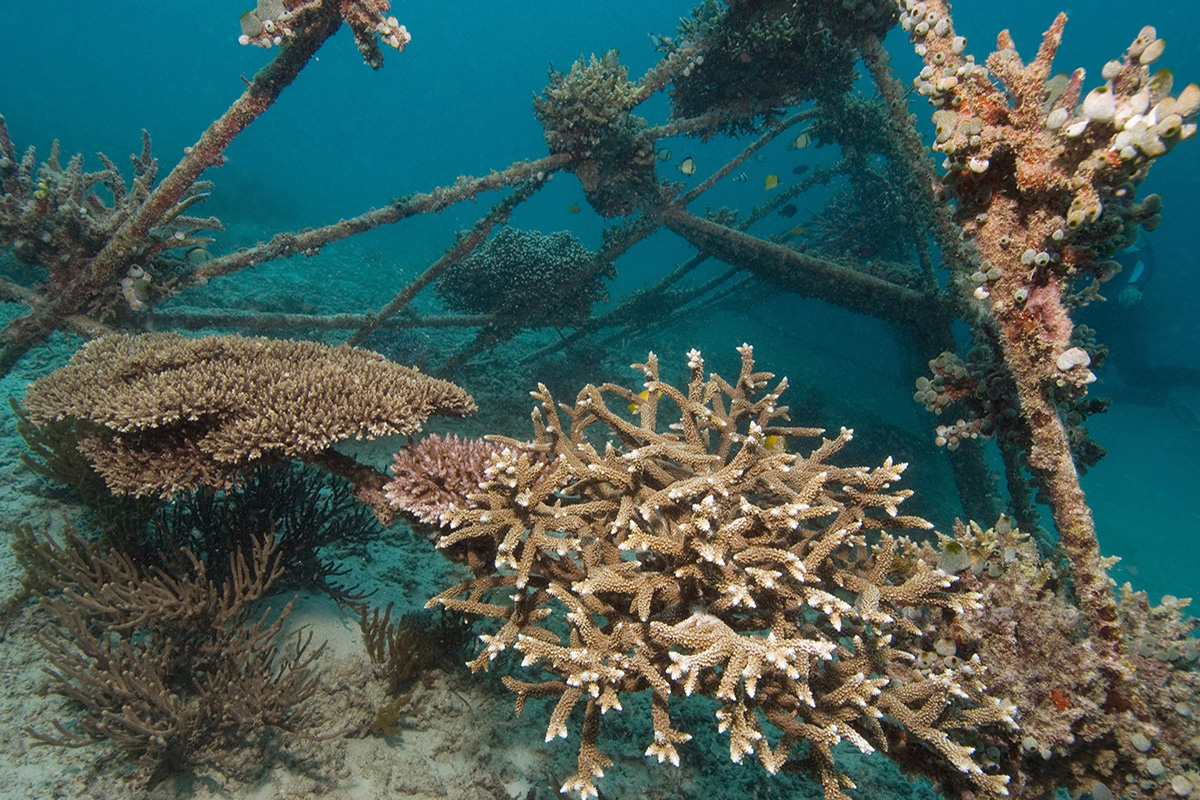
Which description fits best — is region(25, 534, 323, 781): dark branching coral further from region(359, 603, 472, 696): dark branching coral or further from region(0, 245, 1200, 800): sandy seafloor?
region(359, 603, 472, 696): dark branching coral

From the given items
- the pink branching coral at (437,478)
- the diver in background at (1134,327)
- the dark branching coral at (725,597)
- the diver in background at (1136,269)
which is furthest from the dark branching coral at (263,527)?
the diver in background at (1136,269)

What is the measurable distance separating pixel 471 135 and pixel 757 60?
130m

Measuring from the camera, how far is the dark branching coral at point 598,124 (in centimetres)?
641

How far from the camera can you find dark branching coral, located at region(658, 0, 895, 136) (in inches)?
258

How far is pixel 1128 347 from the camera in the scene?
72.2 feet

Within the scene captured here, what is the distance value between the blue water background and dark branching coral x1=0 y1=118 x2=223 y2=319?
870cm

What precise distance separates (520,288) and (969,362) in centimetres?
677

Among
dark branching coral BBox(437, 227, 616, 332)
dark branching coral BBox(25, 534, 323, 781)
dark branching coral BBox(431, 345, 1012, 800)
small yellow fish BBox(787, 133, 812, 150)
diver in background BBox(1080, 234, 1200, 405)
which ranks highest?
diver in background BBox(1080, 234, 1200, 405)

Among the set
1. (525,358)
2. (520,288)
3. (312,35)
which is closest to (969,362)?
(312,35)

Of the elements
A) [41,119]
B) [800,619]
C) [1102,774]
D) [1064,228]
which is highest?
[41,119]

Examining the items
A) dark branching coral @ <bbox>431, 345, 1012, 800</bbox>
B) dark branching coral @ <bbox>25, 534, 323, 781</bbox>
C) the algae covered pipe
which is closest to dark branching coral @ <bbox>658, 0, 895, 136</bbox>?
the algae covered pipe

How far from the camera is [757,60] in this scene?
6.92 meters

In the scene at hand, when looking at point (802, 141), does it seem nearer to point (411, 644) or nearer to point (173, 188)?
point (173, 188)

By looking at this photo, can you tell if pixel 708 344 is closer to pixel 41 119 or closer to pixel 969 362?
pixel 969 362
